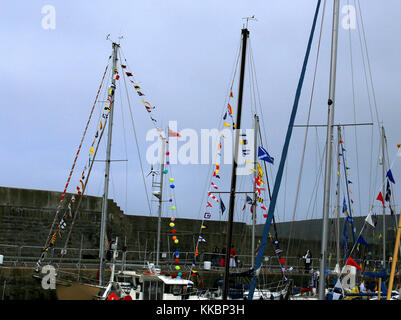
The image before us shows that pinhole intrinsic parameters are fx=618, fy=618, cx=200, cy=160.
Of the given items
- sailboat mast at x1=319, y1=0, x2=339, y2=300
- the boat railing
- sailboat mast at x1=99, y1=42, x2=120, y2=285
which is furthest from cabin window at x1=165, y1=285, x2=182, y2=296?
sailboat mast at x1=319, y1=0, x2=339, y2=300

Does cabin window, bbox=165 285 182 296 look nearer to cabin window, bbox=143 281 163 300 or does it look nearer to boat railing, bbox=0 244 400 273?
cabin window, bbox=143 281 163 300

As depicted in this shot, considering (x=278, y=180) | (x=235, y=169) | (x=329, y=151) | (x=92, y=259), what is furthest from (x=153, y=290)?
(x=329, y=151)

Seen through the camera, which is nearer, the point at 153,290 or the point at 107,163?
the point at 153,290

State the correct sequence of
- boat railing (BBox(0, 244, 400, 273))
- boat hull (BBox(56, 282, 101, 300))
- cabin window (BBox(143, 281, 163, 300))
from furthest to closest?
boat railing (BBox(0, 244, 400, 273)) < cabin window (BBox(143, 281, 163, 300)) < boat hull (BBox(56, 282, 101, 300))

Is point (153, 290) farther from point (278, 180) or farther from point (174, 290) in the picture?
point (278, 180)

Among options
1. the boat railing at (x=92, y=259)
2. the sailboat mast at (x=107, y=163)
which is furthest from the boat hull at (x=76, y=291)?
the boat railing at (x=92, y=259)

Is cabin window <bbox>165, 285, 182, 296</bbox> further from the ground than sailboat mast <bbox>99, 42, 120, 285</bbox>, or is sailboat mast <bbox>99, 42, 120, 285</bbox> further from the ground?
sailboat mast <bbox>99, 42, 120, 285</bbox>

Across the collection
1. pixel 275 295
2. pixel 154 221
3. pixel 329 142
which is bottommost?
pixel 275 295

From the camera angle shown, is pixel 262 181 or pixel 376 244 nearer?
pixel 262 181

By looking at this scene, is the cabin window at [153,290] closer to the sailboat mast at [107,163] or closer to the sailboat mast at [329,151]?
the sailboat mast at [107,163]
